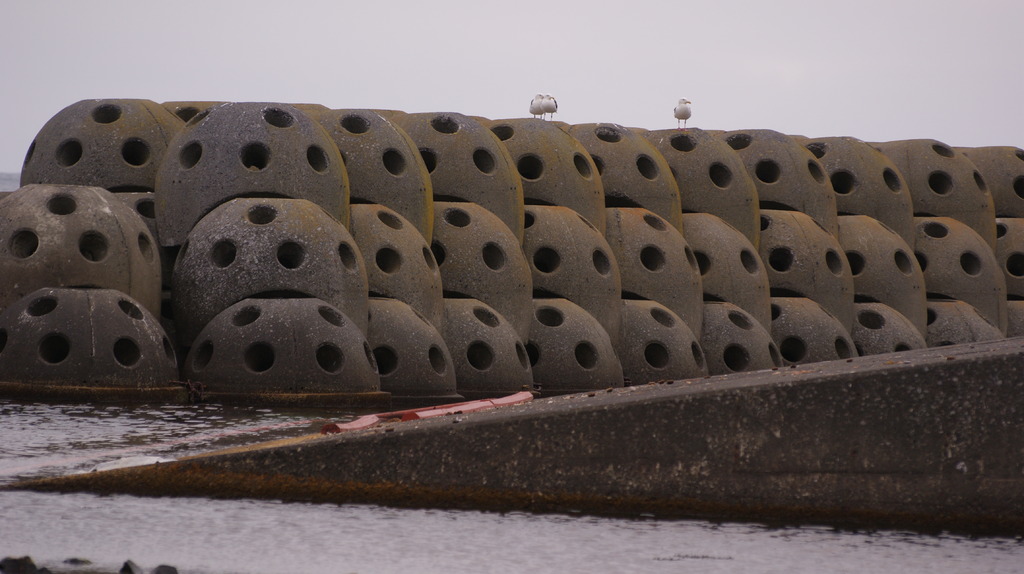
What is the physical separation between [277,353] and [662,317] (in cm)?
692

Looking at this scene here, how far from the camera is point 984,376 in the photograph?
20.4 feet

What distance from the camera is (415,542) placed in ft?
18.2

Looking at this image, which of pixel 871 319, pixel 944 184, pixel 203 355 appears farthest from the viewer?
pixel 944 184

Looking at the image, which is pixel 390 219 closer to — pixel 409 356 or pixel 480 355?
pixel 480 355

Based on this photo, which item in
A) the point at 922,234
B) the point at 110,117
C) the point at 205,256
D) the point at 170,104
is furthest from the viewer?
the point at 922,234

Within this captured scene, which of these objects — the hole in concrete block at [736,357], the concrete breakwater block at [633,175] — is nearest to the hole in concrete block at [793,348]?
the hole in concrete block at [736,357]

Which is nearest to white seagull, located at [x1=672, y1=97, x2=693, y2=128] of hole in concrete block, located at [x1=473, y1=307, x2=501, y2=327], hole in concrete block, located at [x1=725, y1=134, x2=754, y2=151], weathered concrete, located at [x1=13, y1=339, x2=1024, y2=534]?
hole in concrete block, located at [x1=725, y1=134, x2=754, y2=151]

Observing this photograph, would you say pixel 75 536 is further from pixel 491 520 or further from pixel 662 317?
pixel 662 317

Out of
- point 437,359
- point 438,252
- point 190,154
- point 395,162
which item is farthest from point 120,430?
point 438,252

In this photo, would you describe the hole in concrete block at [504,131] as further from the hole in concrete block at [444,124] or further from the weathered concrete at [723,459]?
the weathered concrete at [723,459]

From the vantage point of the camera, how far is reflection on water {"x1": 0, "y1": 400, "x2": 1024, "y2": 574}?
5145 millimetres

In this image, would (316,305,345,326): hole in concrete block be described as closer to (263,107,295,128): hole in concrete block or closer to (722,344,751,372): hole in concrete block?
(263,107,295,128): hole in concrete block

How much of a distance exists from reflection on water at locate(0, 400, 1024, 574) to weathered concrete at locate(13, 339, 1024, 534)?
182 millimetres

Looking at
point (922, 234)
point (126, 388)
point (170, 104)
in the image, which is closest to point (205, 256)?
point (126, 388)
